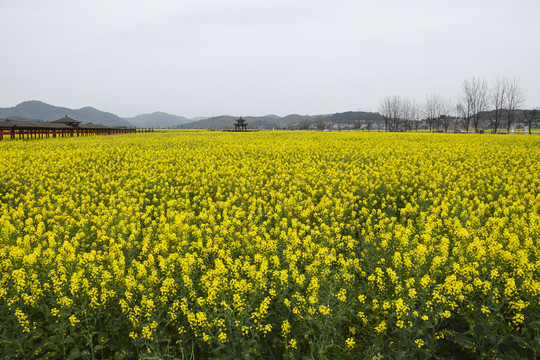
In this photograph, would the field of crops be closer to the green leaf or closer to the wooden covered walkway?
the green leaf

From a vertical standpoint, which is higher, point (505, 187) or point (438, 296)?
point (505, 187)

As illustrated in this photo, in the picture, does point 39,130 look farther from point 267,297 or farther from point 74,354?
point 267,297

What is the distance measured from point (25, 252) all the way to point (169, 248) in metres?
2.65

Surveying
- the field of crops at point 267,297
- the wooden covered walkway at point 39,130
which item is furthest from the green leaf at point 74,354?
the wooden covered walkway at point 39,130

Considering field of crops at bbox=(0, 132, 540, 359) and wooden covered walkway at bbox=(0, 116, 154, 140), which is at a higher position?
wooden covered walkway at bbox=(0, 116, 154, 140)

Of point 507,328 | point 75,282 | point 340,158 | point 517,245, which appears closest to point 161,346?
point 75,282

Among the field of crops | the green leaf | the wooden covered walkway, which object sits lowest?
the green leaf

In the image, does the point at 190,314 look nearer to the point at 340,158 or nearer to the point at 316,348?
the point at 316,348

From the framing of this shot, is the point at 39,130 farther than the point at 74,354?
Yes

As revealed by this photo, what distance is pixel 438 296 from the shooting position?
4.27m

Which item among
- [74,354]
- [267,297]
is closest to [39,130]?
[74,354]

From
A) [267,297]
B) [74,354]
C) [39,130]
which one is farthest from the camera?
[39,130]

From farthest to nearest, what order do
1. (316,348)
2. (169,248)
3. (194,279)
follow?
1. (169,248)
2. (194,279)
3. (316,348)

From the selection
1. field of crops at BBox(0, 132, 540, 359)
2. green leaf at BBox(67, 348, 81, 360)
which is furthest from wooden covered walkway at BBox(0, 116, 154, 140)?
green leaf at BBox(67, 348, 81, 360)
